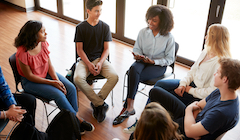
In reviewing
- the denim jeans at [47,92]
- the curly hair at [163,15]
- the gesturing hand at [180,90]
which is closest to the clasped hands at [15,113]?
the denim jeans at [47,92]

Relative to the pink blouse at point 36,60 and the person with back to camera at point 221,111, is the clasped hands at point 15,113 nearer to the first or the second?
the pink blouse at point 36,60

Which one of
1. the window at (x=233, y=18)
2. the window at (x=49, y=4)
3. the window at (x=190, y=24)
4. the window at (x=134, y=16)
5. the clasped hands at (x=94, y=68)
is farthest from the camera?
the window at (x=49, y=4)

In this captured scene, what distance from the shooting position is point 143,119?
148cm

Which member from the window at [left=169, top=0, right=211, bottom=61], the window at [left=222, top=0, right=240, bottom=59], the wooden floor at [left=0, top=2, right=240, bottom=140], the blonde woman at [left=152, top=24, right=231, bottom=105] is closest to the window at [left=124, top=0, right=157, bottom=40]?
the wooden floor at [left=0, top=2, right=240, bottom=140]

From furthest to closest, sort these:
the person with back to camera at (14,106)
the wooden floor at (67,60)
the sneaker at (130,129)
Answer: the wooden floor at (67,60), the sneaker at (130,129), the person with back to camera at (14,106)

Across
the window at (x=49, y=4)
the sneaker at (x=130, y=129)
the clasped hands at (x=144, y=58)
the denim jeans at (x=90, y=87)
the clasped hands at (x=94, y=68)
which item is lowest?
the sneaker at (x=130, y=129)

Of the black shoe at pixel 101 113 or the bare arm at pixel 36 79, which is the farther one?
the black shoe at pixel 101 113

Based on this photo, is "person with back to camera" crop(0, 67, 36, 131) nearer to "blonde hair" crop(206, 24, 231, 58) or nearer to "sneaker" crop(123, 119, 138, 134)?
"sneaker" crop(123, 119, 138, 134)

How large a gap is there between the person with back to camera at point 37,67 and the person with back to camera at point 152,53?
597mm

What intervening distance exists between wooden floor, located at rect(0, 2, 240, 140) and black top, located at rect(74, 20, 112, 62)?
0.67m

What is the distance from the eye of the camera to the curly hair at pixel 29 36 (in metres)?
2.35

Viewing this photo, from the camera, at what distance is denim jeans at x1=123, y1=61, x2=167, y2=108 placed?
271cm

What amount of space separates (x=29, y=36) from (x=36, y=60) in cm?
26

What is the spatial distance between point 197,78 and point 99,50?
128 cm
